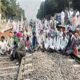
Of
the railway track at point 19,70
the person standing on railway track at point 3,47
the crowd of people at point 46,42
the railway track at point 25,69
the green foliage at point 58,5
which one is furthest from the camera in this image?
the green foliage at point 58,5

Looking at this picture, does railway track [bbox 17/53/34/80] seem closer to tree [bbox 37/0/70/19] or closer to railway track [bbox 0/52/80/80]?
railway track [bbox 0/52/80/80]

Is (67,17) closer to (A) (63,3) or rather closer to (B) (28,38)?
(B) (28,38)

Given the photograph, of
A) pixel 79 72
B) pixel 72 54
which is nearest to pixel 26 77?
pixel 79 72

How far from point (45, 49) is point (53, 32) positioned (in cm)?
197

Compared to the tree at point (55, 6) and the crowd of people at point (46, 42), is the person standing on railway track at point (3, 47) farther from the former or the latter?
the tree at point (55, 6)

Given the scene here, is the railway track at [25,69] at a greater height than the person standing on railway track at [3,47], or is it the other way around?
the railway track at [25,69]

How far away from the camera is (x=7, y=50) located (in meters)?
24.3

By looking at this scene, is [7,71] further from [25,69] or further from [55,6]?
[55,6]

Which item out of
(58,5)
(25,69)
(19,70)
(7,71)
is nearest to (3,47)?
(7,71)

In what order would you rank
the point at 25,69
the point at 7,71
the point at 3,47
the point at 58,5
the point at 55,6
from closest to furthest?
1. the point at 25,69
2. the point at 7,71
3. the point at 3,47
4. the point at 58,5
5. the point at 55,6

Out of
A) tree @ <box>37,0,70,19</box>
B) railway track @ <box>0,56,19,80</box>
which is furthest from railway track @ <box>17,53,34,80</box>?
tree @ <box>37,0,70,19</box>

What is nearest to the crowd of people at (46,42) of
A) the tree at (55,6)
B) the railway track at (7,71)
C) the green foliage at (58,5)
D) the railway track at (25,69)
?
the railway track at (7,71)

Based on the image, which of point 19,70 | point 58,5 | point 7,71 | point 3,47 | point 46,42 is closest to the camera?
point 19,70

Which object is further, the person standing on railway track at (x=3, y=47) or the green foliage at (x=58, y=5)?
the green foliage at (x=58, y=5)
